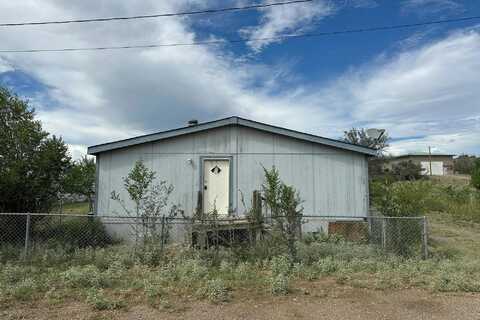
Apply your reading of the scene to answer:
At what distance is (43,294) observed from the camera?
497 centimetres

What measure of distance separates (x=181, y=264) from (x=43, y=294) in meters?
2.08

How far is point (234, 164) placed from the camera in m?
9.91

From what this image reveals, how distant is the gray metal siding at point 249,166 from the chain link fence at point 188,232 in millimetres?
510

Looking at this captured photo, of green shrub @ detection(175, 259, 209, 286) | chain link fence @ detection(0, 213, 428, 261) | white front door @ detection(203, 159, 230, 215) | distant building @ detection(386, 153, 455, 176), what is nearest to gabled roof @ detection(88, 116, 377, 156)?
white front door @ detection(203, 159, 230, 215)

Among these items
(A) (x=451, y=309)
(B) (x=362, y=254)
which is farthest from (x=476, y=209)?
(A) (x=451, y=309)

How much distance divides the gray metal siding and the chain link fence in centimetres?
51

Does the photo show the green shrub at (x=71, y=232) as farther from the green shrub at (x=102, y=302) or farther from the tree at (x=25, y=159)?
the green shrub at (x=102, y=302)

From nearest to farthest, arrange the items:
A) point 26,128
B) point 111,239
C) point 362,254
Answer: point 362,254
point 26,128
point 111,239

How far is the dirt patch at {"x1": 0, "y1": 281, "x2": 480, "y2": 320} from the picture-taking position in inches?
168

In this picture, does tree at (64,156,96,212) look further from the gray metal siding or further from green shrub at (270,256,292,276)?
green shrub at (270,256,292,276)

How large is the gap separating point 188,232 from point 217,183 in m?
2.83

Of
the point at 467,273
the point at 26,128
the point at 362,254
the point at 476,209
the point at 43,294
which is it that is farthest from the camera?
the point at 476,209

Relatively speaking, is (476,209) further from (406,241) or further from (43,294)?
(43,294)

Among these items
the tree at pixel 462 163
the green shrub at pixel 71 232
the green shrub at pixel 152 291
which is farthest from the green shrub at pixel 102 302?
the tree at pixel 462 163
